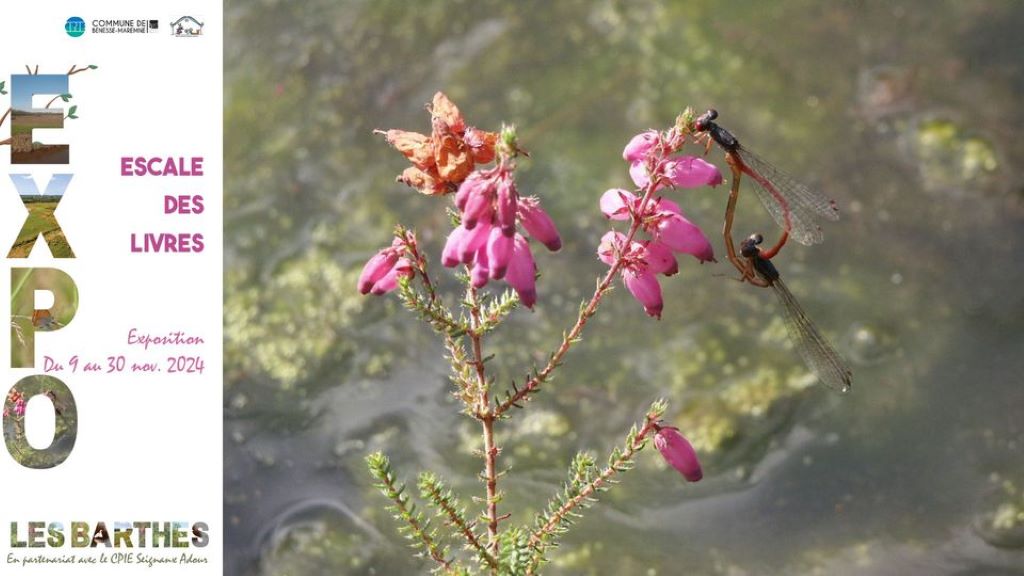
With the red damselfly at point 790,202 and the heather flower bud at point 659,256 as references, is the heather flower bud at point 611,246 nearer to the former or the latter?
the heather flower bud at point 659,256

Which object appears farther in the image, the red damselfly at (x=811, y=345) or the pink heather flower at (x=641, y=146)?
the red damselfly at (x=811, y=345)

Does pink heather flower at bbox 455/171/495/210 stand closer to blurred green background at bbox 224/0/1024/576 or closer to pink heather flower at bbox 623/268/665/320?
pink heather flower at bbox 623/268/665/320

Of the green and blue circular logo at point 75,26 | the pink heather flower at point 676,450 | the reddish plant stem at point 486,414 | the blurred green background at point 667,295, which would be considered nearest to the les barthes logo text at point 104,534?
the blurred green background at point 667,295

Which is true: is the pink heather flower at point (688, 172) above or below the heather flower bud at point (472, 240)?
above

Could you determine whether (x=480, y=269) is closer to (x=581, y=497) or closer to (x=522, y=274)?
(x=522, y=274)

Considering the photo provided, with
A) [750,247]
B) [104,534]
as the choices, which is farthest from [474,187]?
[104,534]


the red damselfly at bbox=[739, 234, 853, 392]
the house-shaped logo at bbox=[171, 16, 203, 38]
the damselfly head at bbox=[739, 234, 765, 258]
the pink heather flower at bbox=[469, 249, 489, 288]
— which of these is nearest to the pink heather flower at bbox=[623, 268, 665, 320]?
the pink heather flower at bbox=[469, 249, 489, 288]

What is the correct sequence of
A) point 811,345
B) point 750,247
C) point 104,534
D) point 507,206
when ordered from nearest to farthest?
point 507,206 → point 750,247 → point 811,345 → point 104,534
